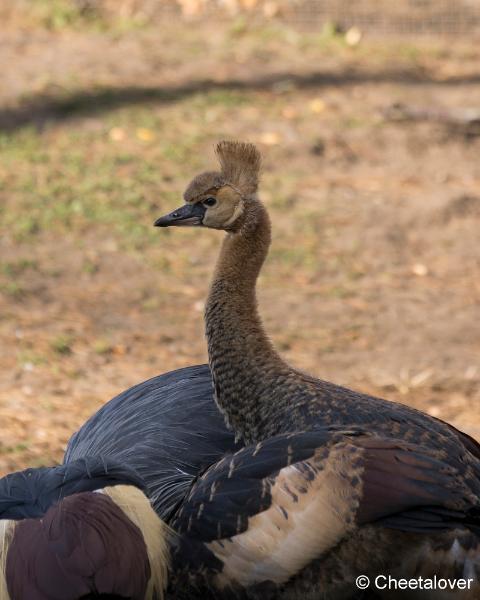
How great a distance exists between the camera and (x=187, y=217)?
3.68 meters

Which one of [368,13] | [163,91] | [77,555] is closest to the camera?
[77,555]

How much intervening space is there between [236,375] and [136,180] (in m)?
3.94

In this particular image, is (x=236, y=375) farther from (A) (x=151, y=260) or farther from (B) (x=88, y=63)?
(B) (x=88, y=63)

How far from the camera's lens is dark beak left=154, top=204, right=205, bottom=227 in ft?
12.0

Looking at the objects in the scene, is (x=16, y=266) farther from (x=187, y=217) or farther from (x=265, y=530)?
(x=265, y=530)

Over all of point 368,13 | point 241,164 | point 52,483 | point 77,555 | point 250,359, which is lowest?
point 77,555

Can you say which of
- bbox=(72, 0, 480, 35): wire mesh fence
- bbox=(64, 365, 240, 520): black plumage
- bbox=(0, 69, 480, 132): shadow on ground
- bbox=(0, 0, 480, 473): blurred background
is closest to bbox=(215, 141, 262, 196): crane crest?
bbox=(64, 365, 240, 520): black plumage

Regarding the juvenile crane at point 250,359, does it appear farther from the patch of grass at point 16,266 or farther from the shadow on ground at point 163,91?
the shadow on ground at point 163,91

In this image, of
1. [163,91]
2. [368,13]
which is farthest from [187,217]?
[368,13]

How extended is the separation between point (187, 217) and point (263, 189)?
3.36 m

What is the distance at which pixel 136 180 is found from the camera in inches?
279

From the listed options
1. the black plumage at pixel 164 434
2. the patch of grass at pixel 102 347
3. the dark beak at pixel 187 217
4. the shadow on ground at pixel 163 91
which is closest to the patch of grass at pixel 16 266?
the patch of grass at pixel 102 347

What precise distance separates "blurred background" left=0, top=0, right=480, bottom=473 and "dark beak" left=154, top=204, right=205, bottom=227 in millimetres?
1149

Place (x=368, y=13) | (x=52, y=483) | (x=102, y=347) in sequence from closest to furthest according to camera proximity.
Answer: (x=52, y=483) → (x=102, y=347) → (x=368, y=13)
